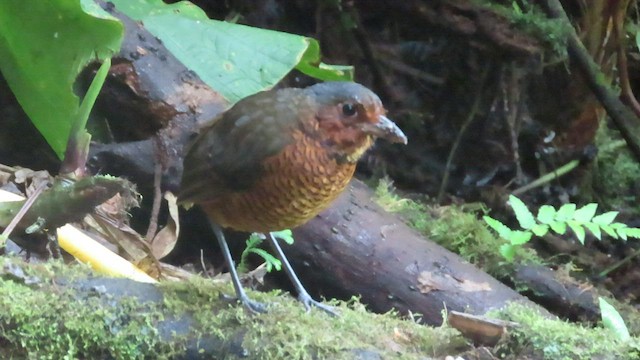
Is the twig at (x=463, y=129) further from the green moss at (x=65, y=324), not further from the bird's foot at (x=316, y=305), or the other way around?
the green moss at (x=65, y=324)

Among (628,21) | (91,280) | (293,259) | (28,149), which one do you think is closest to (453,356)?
(91,280)

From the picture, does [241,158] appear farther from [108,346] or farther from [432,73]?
[432,73]

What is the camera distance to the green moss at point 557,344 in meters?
1.62

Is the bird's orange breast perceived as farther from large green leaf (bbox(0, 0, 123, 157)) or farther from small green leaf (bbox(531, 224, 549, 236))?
small green leaf (bbox(531, 224, 549, 236))

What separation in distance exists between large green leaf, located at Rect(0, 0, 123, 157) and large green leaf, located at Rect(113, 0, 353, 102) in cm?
35

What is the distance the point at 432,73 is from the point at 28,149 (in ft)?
7.28

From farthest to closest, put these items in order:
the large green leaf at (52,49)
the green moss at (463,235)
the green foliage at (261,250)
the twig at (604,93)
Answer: the twig at (604,93)
the green moss at (463,235)
the green foliage at (261,250)
the large green leaf at (52,49)

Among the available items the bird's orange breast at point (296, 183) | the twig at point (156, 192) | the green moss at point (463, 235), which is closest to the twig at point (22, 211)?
the bird's orange breast at point (296, 183)

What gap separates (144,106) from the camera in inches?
111

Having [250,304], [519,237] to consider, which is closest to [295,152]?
[250,304]

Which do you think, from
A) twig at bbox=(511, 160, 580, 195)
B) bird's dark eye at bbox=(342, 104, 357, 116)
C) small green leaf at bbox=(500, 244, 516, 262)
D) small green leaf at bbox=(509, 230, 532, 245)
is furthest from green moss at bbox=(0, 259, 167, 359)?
twig at bbox=(511, 160, 580, 195)

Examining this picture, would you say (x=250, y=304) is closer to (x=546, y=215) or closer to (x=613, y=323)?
(x=613, y=323)

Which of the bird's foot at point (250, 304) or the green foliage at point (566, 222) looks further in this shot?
the green foliage at point (566, 222)

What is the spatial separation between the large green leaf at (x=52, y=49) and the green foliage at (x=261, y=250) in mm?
745
